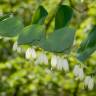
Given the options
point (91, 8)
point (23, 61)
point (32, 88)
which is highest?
point (91, 8)

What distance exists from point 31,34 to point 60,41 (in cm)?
6

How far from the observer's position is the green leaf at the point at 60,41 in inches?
26.2

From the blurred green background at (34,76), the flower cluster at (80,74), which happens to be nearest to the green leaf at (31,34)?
the flower cluster at (80,74)

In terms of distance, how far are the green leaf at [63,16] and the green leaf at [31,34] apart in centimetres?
5

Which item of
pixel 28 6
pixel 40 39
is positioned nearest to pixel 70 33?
pixel 40 39

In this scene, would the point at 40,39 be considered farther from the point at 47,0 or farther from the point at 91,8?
the point at 47,0

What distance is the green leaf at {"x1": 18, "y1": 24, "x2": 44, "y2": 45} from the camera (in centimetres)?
68

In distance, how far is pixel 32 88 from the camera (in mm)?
3172

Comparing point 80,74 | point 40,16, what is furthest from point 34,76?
point 40,16

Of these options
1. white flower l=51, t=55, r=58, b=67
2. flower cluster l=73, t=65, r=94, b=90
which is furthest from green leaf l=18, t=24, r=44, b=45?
flower cluster l=73, t=65, r=94, b=90

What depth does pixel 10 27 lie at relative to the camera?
0.69m

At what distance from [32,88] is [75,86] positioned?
46cm

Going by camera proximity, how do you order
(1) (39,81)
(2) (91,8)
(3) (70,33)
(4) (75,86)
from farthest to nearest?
(1) (39,81), (4) (75,86), (2) (91,8), (3) (70,33)

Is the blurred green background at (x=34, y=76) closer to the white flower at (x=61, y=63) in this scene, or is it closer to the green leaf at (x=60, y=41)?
the white flower at (x=61, y=63)
